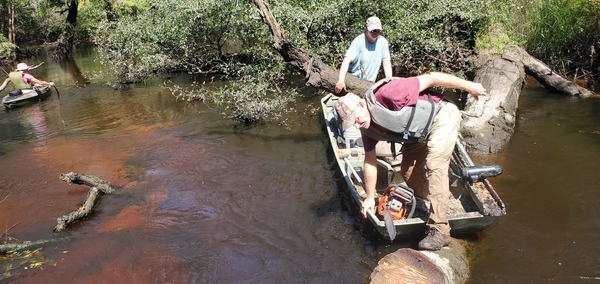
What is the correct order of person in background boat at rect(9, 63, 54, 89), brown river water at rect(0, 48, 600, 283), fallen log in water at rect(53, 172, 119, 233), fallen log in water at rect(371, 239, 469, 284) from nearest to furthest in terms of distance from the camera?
fallen log in water at rect(371, 239, 469, 284), brown river water at rect(0, 48, 600, 283), fallen log in water at rect(53, 172, 119, 233), person in background boat at rect(9, 63, 54, 89)

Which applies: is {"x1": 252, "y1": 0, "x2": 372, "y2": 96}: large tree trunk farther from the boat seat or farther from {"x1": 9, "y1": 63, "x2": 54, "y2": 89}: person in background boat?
{"x1": 9, "y1": 63, "x2": 54, "y2": 89}: person in background boat

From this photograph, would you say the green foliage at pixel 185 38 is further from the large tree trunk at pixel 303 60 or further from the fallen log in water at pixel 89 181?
the fallen log in water at pixel 89 181

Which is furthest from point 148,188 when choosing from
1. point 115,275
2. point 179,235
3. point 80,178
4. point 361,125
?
point 361,125

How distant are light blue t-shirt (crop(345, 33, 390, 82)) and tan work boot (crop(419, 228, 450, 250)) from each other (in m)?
3.29

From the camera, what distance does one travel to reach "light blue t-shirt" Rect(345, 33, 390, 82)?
21.5ft

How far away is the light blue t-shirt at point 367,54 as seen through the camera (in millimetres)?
6559

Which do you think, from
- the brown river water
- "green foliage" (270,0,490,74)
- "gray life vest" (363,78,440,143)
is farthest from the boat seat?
"green foliage" (270,0,490,74)

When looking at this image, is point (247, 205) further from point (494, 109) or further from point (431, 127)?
point (494, 109)

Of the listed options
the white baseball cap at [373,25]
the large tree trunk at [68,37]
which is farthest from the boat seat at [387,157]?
the large tree trunk at [68,37]

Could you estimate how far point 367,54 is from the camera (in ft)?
21.9

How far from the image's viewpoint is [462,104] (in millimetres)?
9438

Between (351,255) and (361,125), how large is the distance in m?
1.63

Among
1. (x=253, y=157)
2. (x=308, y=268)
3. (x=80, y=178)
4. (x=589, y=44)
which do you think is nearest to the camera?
(x=308, y=268)

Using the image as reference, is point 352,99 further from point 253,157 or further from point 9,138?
point 9,138
